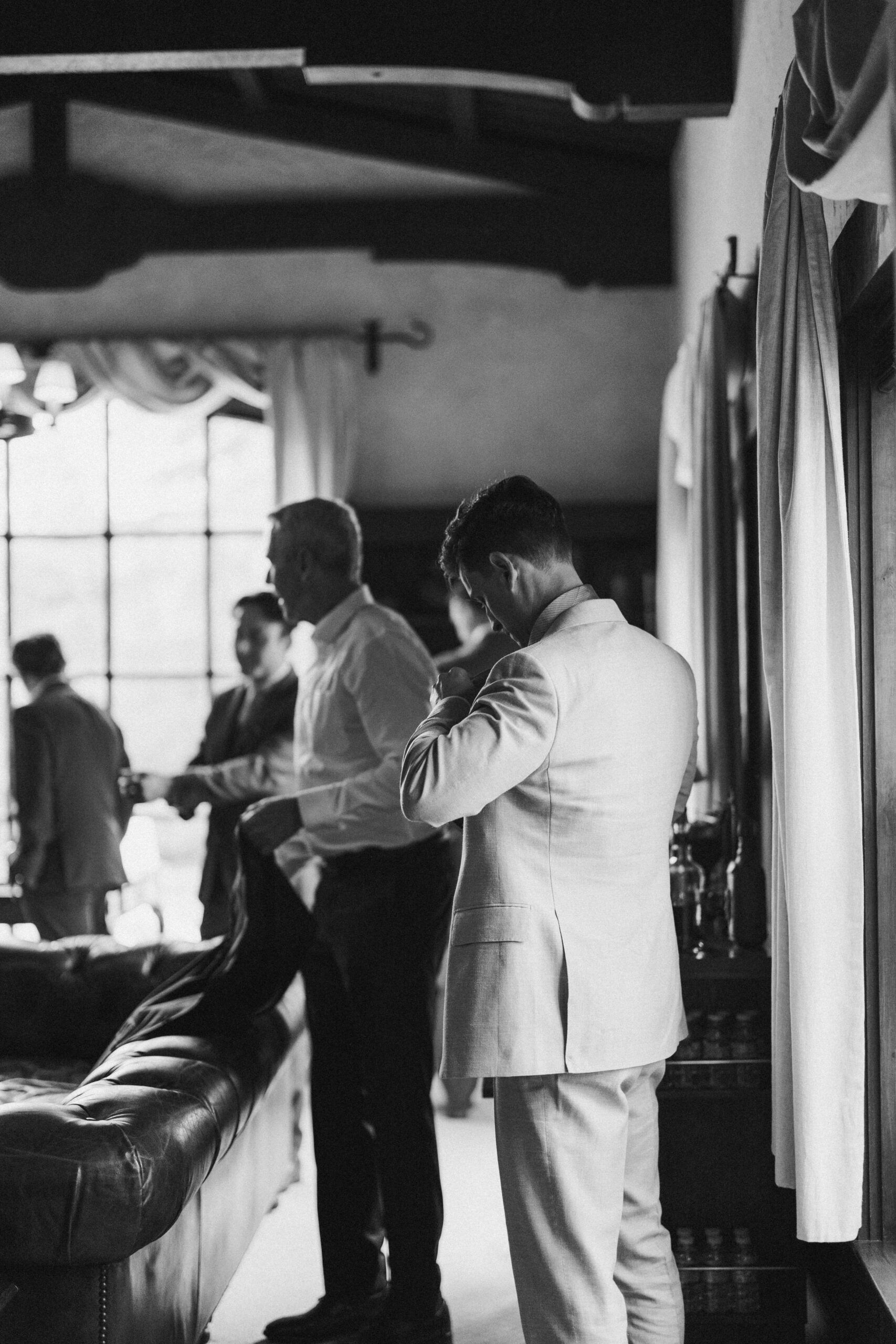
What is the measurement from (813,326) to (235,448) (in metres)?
5.30

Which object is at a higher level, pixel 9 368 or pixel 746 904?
pixel 9 368

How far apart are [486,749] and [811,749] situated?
0.57m

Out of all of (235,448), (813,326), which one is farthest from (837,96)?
(235,448)

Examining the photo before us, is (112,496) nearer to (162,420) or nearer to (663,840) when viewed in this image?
(162,420)

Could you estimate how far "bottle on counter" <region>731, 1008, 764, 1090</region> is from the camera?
283cm

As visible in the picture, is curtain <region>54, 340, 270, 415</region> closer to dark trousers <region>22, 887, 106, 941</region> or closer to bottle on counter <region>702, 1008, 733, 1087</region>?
dark trousers <region>22, 887, 106, 941</region>

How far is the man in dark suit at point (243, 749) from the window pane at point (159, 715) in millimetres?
1846

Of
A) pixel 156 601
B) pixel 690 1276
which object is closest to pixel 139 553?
pixel 156 601

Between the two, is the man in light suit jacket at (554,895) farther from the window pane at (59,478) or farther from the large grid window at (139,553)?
the window pane at (59,478)

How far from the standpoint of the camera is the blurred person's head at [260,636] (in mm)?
5094

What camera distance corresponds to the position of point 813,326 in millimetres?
2346

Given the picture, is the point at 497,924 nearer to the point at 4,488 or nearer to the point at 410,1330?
the point at 410,1330

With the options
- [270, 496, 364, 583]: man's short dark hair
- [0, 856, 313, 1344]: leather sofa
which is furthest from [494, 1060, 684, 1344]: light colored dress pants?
[270, 496, 364, 583]: man's short dark hair

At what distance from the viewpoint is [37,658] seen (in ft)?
18.1
